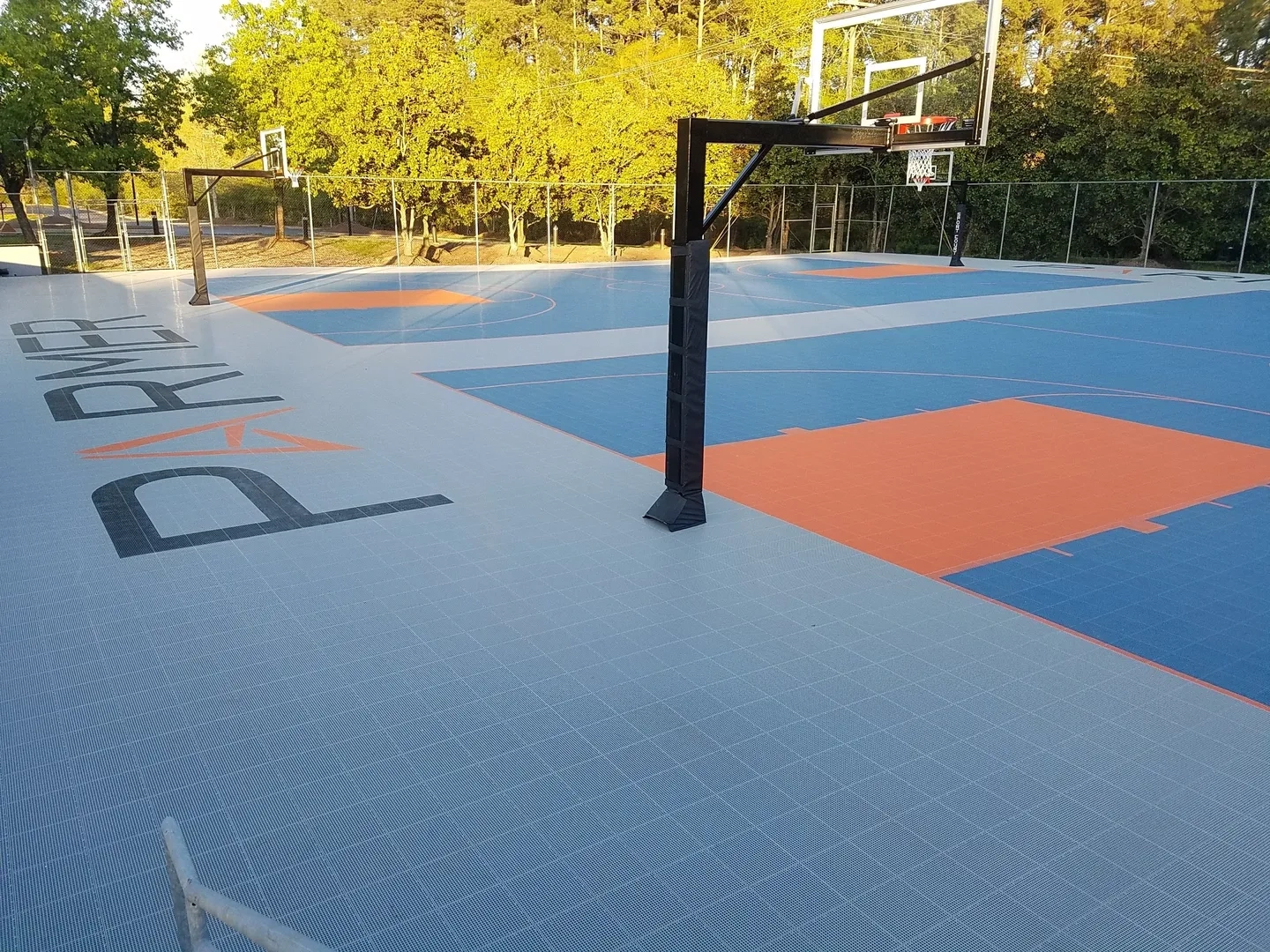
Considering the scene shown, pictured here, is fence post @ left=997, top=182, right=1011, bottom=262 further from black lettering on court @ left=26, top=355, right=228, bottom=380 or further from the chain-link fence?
black lettering on court @ left=26, top=355, right=228, bottom=380

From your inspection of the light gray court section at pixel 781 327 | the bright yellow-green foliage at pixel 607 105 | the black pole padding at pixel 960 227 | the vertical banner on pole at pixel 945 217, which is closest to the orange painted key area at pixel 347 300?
the light gray court section at pixel 781 327

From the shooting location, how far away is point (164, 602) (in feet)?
18.8

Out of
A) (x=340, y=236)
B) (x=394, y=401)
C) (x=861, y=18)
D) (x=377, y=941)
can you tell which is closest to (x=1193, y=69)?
(x=861, y=18)

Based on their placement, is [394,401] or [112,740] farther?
[394,401]

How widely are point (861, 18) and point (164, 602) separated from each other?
9469mm

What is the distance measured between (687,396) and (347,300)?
637 inches

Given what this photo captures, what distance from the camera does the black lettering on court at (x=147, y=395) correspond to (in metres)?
10.3

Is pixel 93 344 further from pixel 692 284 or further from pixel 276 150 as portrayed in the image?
pixel 692 284

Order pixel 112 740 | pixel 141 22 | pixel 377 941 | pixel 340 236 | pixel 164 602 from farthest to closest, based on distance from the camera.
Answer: pixel 340 236 < pixel 141 22 < pixel 164 602 < pixel 112 740 < pixel 377 941

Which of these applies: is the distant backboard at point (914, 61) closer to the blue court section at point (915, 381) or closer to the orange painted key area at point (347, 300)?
the blue court section at point (915, 381)

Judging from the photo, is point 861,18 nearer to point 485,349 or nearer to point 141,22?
point 485,349

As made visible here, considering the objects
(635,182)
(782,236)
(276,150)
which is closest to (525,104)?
(635,182)

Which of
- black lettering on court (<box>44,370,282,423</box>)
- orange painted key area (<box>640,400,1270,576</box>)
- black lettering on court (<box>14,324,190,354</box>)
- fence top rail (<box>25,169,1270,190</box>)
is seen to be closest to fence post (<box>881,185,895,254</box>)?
fence top rail (<box>25,169,1270,190</box>)

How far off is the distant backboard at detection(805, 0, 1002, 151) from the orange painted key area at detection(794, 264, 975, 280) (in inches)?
566
